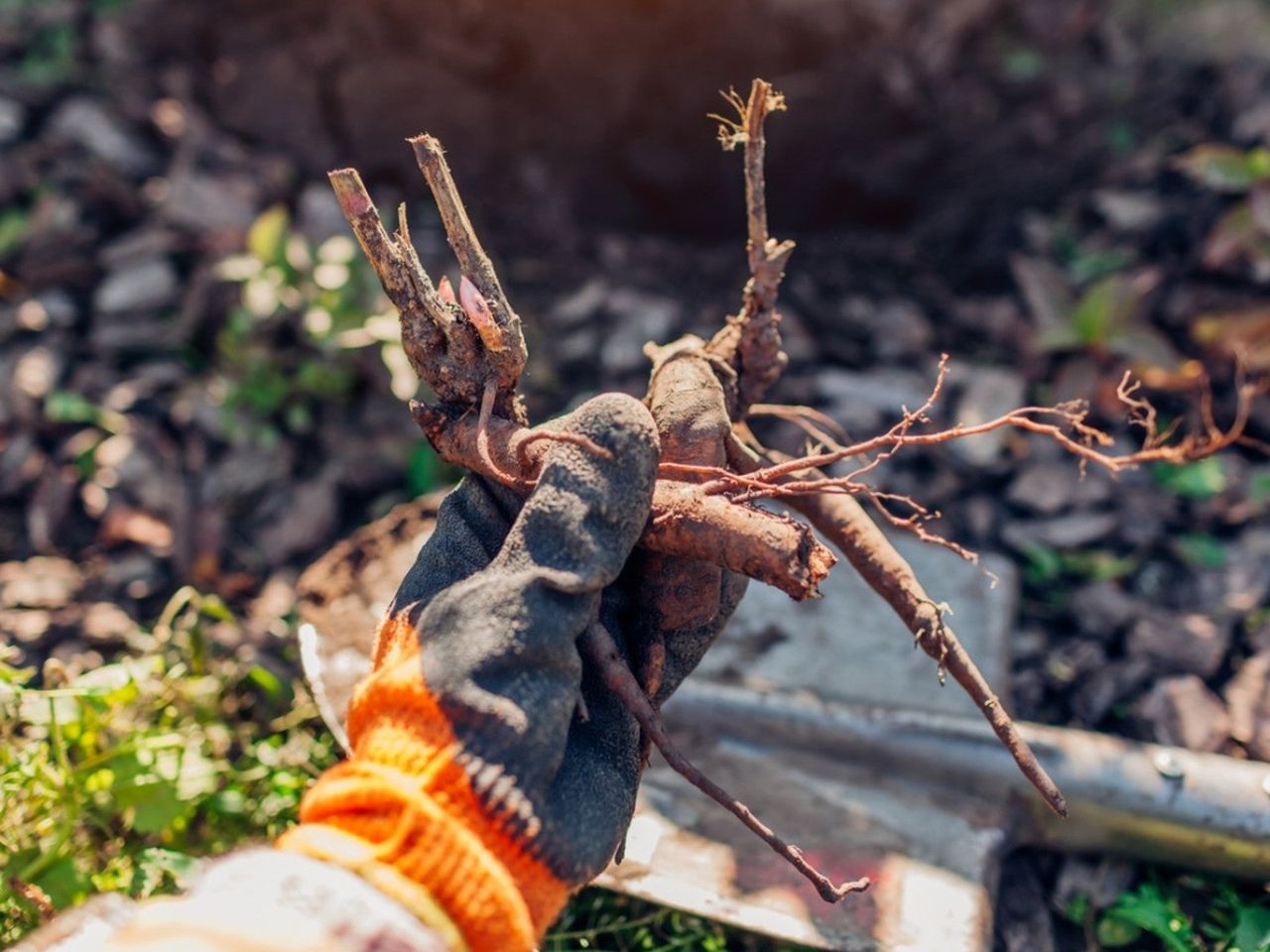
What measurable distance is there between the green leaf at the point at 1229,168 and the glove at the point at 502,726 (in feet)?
9.89

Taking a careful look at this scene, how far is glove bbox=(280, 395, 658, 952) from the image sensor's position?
1176 mm

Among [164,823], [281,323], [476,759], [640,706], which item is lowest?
[164,823]

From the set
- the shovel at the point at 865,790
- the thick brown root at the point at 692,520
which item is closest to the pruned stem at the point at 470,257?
the thick brown root at the point at 692,520

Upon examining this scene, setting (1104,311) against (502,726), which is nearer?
(502,726)

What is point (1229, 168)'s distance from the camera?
137 inches

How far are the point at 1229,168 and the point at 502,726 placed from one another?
346 cm

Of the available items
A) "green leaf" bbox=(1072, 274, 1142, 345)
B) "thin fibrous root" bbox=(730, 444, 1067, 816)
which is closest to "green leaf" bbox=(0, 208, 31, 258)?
"thin fibrous root" bbox=(730, 444, 1067, 816)

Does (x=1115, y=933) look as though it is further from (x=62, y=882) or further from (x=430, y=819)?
(x=62, y=882)

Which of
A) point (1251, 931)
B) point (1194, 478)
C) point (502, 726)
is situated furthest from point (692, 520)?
point (1194, 478)

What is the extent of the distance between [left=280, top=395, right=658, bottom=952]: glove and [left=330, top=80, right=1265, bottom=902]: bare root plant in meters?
0.07

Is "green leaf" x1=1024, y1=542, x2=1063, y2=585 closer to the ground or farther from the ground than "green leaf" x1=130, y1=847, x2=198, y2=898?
farther from the ground

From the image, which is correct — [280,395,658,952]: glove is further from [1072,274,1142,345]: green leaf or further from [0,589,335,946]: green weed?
[1072,274,1142,345]: green leaf

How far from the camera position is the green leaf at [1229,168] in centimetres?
345

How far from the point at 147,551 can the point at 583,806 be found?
7.39 feet
